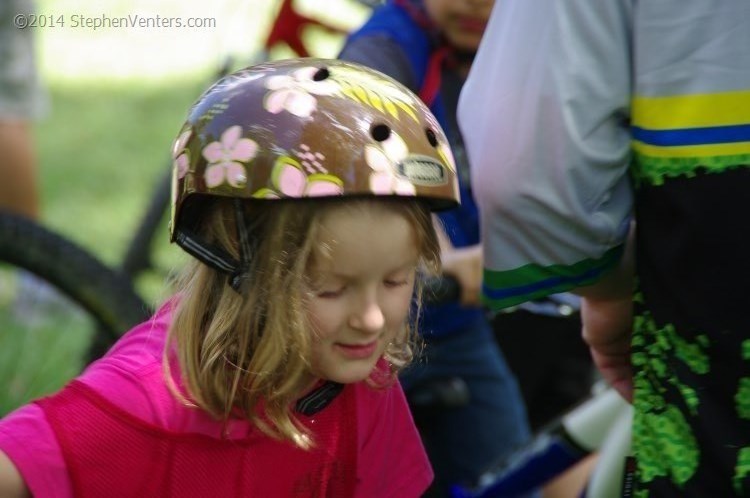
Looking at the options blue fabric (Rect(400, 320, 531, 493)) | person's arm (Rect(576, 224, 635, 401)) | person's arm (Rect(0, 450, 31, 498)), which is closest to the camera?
person's arm (Rect(0, 450, 31, 498))

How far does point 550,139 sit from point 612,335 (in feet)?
1.77

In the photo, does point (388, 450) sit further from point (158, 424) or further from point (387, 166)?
point (387, 166)

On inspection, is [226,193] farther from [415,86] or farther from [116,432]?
[415,86]

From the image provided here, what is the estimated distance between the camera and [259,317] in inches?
85.0

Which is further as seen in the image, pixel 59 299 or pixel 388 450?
pixel 59 299

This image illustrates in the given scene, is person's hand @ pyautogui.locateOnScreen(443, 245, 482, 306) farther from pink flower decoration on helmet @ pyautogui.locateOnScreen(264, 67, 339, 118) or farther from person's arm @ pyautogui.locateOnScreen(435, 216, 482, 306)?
pink flower decoration on helmet @ pyautogui.locateOnScreen(264, 67, 339, 118)

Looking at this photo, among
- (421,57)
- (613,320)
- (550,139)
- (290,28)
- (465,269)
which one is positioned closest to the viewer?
(550,139)

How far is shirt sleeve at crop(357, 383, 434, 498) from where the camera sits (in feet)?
7.84

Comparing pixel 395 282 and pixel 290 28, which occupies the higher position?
pixel 395 282

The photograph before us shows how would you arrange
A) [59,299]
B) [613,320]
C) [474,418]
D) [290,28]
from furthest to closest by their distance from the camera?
1. [290,28]
2. [59,299]
3. [474,418]
4. [613,320]

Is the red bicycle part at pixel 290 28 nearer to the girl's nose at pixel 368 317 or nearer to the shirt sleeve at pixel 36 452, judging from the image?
the girl's nose at pixel 368 317

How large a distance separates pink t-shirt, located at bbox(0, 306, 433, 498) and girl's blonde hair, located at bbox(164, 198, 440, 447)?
0.04 metres

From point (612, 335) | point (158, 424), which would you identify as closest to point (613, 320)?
point (612, 335)

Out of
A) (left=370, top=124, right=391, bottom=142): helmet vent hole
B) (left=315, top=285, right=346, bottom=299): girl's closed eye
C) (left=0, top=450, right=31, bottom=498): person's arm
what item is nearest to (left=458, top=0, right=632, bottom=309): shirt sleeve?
(left=370, top=124, right=391, bottom=142): helmet vent hole
